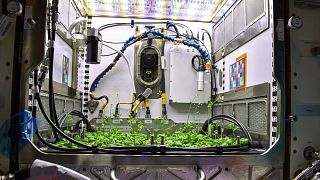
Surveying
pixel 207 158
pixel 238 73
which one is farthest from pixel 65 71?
pixel 207 158

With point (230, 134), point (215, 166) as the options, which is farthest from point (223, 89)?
point (215, 166)

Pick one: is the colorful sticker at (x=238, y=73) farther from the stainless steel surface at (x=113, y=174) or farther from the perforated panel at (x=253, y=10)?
the stainless steel surface at (x=113, y=174)

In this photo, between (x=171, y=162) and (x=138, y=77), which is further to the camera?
(x=138, y=77)

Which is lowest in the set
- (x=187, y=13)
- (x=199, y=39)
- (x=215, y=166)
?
(x=215, y=166)

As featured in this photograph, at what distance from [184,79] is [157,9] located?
1.12 meters

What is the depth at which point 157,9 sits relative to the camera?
3994 mm

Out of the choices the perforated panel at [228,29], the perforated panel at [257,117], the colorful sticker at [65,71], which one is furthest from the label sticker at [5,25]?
the perforated panel at [228,29]

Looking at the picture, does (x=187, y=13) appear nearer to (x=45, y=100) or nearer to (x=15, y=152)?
(x=45, y=100)

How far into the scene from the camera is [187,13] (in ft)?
13.5

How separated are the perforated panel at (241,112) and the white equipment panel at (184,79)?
3.26ft

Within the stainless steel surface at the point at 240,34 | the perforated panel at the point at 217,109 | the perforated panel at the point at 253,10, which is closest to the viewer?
the stainless steel surface at the point at 240,34

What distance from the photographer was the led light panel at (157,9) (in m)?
3.83

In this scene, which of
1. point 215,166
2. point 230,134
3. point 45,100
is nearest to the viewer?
point 215,166

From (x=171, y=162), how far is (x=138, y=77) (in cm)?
239
